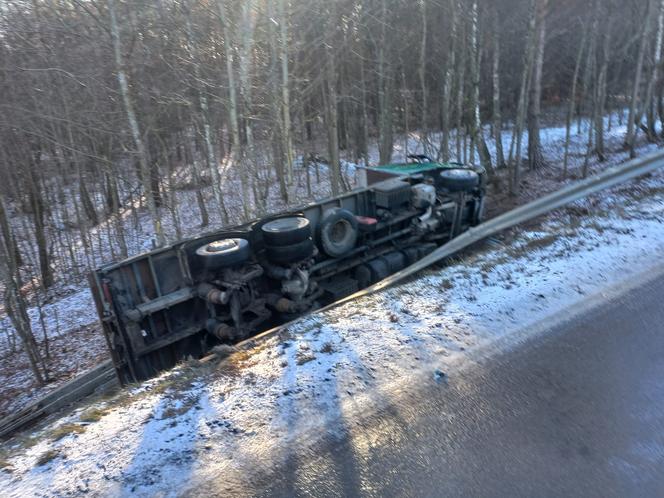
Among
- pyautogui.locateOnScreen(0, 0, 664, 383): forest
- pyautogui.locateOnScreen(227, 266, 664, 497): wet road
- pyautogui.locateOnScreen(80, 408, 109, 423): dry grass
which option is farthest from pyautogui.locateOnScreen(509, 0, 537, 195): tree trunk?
pyautogui.locateOnScreen(80, 408, 109, 423): dry grass

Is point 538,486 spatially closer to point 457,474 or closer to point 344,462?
point 457,474

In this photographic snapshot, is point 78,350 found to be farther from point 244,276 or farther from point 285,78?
point 285,78

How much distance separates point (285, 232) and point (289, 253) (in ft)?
0.99

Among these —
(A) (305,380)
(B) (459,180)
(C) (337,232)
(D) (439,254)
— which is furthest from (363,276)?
(A) (305,380)

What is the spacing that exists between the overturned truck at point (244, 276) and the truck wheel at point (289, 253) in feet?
0.05

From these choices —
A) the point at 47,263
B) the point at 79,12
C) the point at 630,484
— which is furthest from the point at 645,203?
the point at 47,263

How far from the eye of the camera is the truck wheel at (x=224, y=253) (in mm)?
6582

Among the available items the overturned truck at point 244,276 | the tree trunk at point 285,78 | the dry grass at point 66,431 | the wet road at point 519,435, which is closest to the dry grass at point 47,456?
the dry grass at point 66,431

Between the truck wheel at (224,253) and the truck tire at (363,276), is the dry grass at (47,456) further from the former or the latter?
the truck tire at (363,276)

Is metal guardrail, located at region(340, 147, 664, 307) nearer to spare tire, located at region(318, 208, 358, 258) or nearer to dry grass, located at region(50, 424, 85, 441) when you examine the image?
spare tire, located at region(318, 208, 358, 258)

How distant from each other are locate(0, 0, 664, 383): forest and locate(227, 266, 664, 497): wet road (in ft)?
27.3

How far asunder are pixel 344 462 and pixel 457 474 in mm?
760

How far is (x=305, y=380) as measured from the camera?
14.6 feet

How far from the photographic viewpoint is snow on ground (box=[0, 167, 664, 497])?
3.55 m
